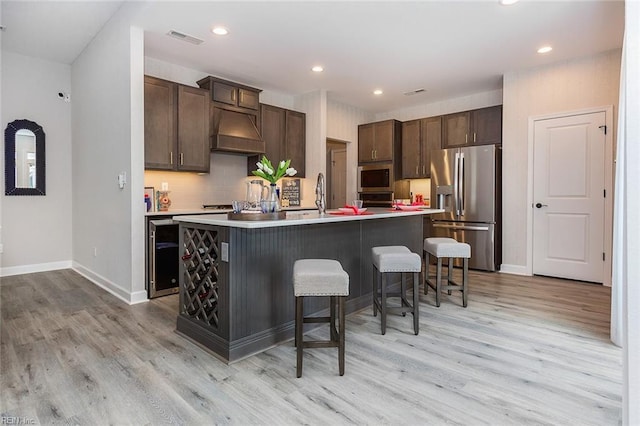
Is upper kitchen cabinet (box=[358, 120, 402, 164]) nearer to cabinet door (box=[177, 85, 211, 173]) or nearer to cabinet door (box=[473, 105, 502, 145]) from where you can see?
cabinet door (box=[473, 105, 502, 145])

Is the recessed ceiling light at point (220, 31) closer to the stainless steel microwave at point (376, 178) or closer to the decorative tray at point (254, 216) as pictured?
the decorative tray at point (254, 216)

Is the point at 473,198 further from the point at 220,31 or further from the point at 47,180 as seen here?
the point at 47,180

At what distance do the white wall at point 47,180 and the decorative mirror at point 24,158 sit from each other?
2.9 inches

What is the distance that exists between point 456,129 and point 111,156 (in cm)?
506

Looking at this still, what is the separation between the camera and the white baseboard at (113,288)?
11.8 ft

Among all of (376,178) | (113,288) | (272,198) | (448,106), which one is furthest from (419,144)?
(113,288)

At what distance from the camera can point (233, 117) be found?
5004 mm

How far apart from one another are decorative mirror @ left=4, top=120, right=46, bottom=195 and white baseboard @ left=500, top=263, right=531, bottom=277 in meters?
6.71

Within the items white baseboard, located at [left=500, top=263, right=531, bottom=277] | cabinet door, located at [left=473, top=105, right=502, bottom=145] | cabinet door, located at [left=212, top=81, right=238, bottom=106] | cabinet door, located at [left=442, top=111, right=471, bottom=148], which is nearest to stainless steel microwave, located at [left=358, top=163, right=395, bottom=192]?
cabinet door, located at [left=442, top=111, right=471, bottom=148]

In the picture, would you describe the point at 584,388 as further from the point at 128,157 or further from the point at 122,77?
the point at 122,77

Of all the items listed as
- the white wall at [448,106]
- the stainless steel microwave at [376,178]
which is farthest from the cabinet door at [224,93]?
the white wall at [448,106]

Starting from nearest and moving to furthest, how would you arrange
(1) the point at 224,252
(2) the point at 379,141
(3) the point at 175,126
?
(1) the point at 224,252
(3) the point at 175,126
(2) the point at 379,141

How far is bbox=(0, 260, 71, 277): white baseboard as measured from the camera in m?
4.70

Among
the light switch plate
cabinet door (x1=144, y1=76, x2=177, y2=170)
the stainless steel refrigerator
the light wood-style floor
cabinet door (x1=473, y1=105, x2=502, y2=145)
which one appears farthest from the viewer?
cabinet door (x1=473, y1=105, x2=502, y2=145)
